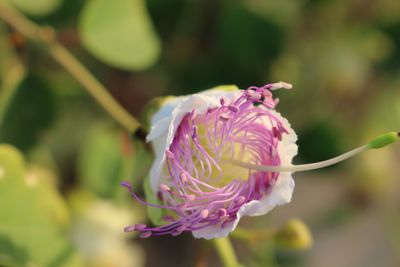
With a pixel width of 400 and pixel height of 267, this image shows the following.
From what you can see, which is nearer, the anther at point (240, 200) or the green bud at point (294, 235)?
the anther at point (240, 200)

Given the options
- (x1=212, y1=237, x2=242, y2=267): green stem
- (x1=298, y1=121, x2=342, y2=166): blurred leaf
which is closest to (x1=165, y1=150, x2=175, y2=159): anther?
(x1=212, y1=237, x2=242, y2=267): green stem

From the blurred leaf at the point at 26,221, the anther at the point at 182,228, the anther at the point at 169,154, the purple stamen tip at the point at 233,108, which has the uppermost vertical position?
the purple stamen tip at the point at 233,108

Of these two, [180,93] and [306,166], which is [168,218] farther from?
[180,93]

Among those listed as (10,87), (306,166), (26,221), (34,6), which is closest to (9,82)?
(10,87)

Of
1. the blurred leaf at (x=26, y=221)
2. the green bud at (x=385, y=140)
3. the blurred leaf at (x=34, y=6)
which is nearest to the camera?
the green bud at (x=385, y=140)

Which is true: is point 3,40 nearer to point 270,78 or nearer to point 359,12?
point 270,78

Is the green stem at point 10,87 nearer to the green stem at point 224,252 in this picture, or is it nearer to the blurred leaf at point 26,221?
the blurred leaf at point 26,221

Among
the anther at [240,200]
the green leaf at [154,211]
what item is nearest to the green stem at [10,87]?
the green leaf at [154,211]
